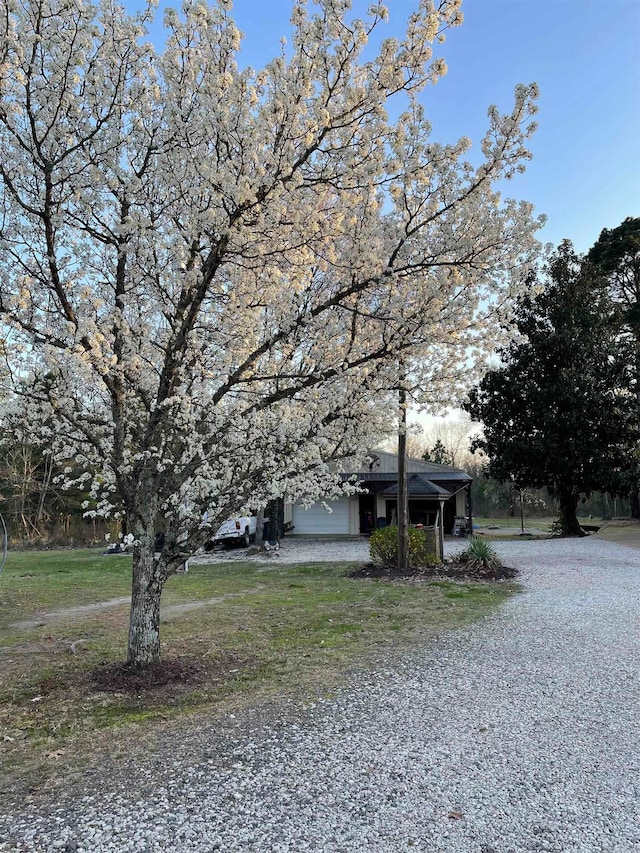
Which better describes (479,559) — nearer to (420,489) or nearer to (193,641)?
(193,641)

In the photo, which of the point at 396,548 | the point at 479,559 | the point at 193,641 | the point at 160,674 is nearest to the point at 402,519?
the point at 396,548

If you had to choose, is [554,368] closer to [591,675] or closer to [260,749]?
[591,675]

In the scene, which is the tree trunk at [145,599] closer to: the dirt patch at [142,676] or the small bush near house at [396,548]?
the dirt patch at [142,676]

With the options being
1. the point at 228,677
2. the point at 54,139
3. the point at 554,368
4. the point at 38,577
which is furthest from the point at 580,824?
the point at 554,368

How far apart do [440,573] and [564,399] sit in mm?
10910

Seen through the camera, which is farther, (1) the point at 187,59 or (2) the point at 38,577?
(2) the point at 38,577

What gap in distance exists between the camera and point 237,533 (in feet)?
66.3

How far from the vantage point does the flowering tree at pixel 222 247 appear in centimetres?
396

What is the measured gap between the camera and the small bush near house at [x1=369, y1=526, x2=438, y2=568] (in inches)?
499

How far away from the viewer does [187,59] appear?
427 centimetres

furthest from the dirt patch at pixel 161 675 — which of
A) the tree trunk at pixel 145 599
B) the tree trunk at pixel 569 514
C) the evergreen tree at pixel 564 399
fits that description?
the tree trunk at pixel 569 514

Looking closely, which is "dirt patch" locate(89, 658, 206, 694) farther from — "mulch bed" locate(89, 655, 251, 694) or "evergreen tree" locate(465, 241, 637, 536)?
"evergreen tree" locate(465, 241, 637, 536)

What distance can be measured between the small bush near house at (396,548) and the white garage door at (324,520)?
1137cm

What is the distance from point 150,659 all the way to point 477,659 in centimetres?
305
